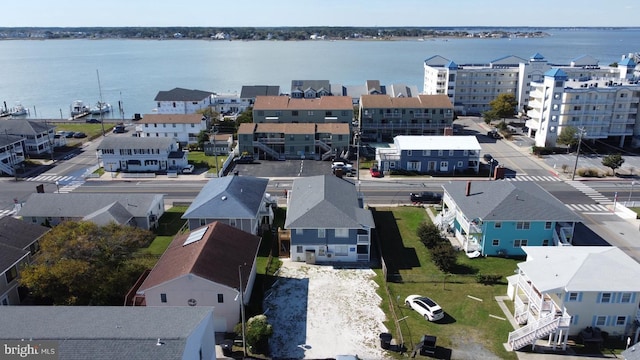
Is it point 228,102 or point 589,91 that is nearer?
point 589,91

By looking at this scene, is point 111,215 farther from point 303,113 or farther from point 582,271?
point 303,113

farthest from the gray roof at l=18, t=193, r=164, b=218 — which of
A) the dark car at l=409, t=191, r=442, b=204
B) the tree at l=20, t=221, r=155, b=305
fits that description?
the dark car at l=409, t=191, r=442, b=204

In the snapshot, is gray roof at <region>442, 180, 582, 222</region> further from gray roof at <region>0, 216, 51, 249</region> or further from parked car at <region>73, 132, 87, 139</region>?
parked car at <region>73, 132, 87, 139</region>

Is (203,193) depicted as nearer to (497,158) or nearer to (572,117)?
(497,158)

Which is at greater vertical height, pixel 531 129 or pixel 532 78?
pixel 532 78

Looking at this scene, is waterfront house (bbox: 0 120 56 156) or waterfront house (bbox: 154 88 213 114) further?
waterfront house (bbox: 154 88 213 114)

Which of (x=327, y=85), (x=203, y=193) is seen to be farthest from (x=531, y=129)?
(x=203, y=193)
